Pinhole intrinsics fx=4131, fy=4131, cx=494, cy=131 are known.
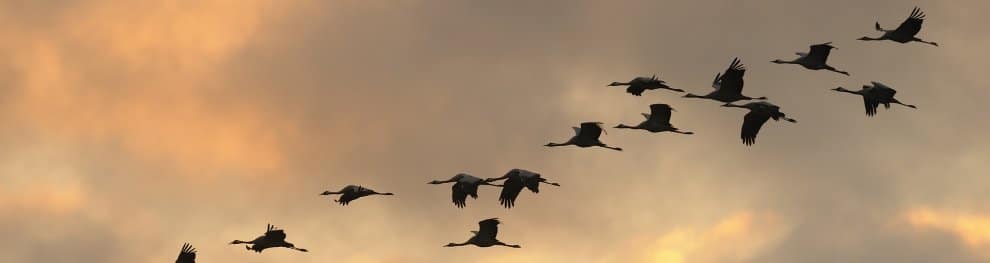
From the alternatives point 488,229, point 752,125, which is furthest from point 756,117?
point 488,229

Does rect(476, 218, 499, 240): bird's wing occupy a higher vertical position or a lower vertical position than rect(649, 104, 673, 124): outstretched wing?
lower

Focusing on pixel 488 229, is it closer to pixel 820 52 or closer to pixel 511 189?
pixel 511 189

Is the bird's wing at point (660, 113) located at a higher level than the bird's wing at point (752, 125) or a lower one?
higher

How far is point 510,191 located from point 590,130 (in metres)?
3.18

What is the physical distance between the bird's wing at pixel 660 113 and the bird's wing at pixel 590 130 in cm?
175

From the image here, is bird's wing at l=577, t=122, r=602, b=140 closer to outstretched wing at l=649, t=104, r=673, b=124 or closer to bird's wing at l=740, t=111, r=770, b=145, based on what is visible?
outstretched wing at l=649, t=104, r=673, b=124

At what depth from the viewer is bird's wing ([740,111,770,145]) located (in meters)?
129

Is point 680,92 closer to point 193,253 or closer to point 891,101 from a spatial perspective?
point 891,101

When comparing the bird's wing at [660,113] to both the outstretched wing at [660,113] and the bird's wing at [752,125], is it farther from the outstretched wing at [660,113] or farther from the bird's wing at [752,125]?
the bird's wing at [752,125]

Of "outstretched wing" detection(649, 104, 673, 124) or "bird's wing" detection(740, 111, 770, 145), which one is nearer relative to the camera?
"bird's wing" detection(740, 111, 770, 145)

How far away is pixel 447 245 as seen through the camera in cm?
13362

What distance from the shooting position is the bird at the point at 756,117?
128500 mm

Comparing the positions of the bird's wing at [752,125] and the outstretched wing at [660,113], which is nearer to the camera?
the bird's wing at [752,125]

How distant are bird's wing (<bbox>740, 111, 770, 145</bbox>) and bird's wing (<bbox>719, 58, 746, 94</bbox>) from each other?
1.65 m
